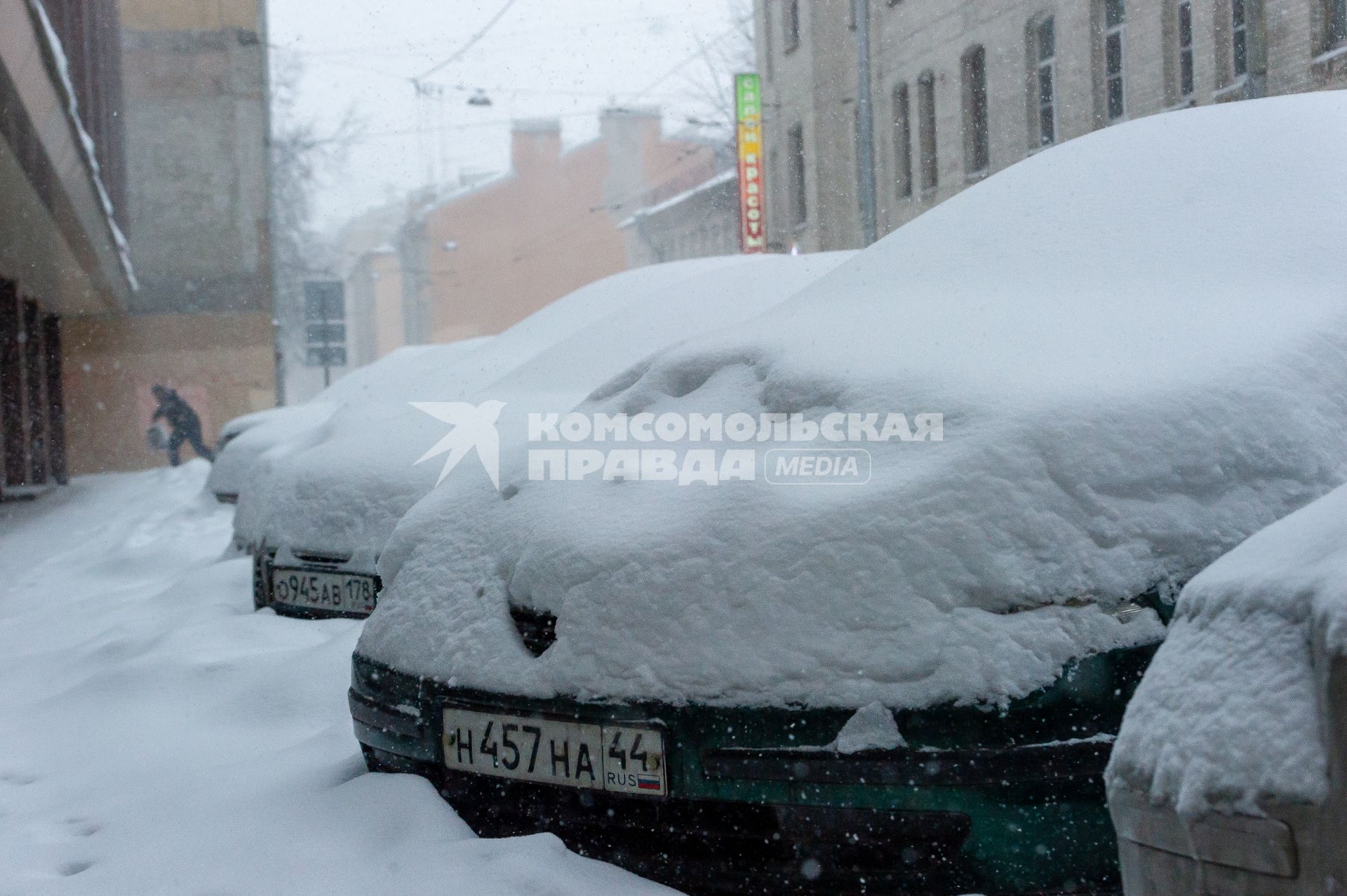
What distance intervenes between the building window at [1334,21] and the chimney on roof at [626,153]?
106 feet

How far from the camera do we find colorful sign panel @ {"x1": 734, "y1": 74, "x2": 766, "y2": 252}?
2273cm

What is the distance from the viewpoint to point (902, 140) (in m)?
20.1

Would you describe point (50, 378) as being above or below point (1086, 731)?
above

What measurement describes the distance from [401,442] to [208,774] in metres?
1.61

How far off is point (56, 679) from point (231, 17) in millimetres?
25294

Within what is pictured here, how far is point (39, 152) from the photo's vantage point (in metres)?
11.0

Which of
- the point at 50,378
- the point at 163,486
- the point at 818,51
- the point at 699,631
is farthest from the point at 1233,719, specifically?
the point at 50,378

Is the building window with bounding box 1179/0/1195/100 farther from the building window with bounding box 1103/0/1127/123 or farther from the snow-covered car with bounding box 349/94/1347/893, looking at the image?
the snow-covered car with bounding box 349/94/1347/893

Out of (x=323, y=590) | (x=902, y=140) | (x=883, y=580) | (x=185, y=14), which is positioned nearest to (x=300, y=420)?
(x=323, y=590)

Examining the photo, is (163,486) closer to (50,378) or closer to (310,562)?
(50,378)

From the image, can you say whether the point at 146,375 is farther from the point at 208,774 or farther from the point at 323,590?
the point at 208,774

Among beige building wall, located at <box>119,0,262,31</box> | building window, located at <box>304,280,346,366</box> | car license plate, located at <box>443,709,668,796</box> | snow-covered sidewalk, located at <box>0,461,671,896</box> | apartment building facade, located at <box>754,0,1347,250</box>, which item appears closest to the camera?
car license plate, located at <box>443,709,668,796</box>

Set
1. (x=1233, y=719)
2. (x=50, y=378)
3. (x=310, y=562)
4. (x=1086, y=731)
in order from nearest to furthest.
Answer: (x=1233, y=719), (x=1086, y=731), (x=310, y=562), (x=50, y=378)

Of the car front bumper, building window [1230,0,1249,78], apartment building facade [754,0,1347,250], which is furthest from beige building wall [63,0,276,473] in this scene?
the car front bumper
